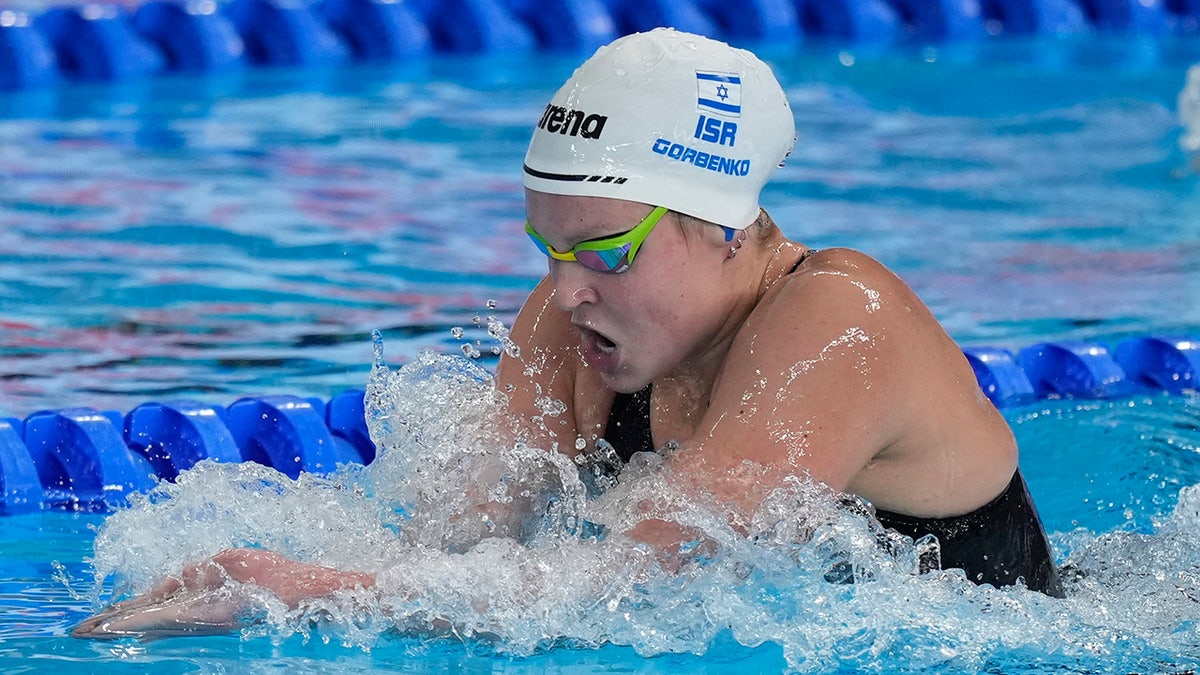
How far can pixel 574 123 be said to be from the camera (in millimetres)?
2303

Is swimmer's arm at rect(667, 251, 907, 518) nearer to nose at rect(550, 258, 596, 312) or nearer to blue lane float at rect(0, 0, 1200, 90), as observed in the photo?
nose at rect(550, 258, 596, 312)

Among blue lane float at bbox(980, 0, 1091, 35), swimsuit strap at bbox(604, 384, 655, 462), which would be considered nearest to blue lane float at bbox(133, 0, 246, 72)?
blue lane float at bbox(980, 0, 1091, 35)

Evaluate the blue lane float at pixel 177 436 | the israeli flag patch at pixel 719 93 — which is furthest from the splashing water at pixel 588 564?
the blue lane float at pixel 177 436

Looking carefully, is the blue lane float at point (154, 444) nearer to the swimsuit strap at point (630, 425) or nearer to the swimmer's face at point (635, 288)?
the swimsuit strap at point (630, 425)

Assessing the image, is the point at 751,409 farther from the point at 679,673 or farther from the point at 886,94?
the point at 886,94

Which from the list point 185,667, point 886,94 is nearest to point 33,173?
point 886,94

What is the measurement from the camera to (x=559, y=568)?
2.25 metres

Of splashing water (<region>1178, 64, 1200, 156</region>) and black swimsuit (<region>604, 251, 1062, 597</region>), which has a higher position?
splashing water (<region>1178, 64, 1200, 156</region>)

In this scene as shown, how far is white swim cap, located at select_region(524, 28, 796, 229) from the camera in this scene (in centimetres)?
226

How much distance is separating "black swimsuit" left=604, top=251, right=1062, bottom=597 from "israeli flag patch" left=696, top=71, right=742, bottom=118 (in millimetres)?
270

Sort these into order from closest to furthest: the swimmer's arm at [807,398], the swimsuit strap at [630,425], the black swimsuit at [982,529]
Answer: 1. the swimmer's arm at [807,398]
2. the black swimsuit at [982,529]
3. the swimsuit strap at [630,425]

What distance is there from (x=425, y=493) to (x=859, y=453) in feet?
2.61

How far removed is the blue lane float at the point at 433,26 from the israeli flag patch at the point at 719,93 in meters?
6.70

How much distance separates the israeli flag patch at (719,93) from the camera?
7.48 feet
